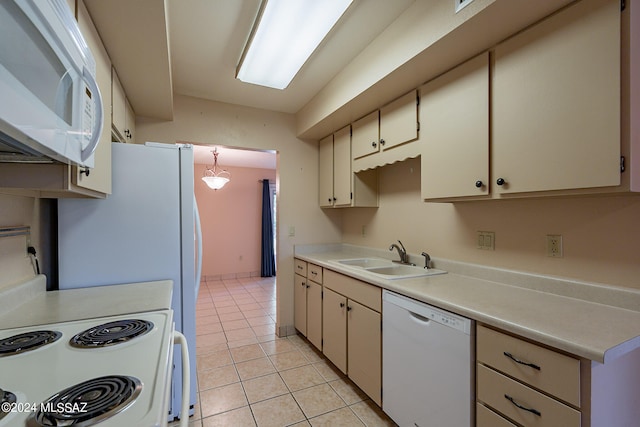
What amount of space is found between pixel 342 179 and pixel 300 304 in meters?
1.36

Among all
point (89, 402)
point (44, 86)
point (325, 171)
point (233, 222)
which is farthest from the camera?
point (233, 222)

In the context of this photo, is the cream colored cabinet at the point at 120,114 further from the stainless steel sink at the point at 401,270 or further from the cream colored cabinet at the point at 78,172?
the stainless steel sink at the point at 401,270

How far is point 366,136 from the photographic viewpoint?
2.49 m

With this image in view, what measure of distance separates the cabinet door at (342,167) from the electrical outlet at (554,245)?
5.15ft

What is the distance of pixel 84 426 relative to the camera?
55 cm

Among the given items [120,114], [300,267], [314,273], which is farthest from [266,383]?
[120,114]

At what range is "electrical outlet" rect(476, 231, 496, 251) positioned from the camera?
1766mm

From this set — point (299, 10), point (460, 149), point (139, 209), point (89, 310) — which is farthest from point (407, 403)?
point (299, 10)

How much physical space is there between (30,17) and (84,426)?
2.72 feet

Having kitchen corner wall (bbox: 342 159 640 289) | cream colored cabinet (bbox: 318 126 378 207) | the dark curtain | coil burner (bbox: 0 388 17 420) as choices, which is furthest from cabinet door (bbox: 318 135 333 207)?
the dark curtain

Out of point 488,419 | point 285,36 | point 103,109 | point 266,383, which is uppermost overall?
point 285,36

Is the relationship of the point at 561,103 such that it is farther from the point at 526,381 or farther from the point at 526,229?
the point at 526,381

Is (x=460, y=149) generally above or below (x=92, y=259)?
above

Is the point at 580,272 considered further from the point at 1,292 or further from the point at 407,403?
the point at 1,292
